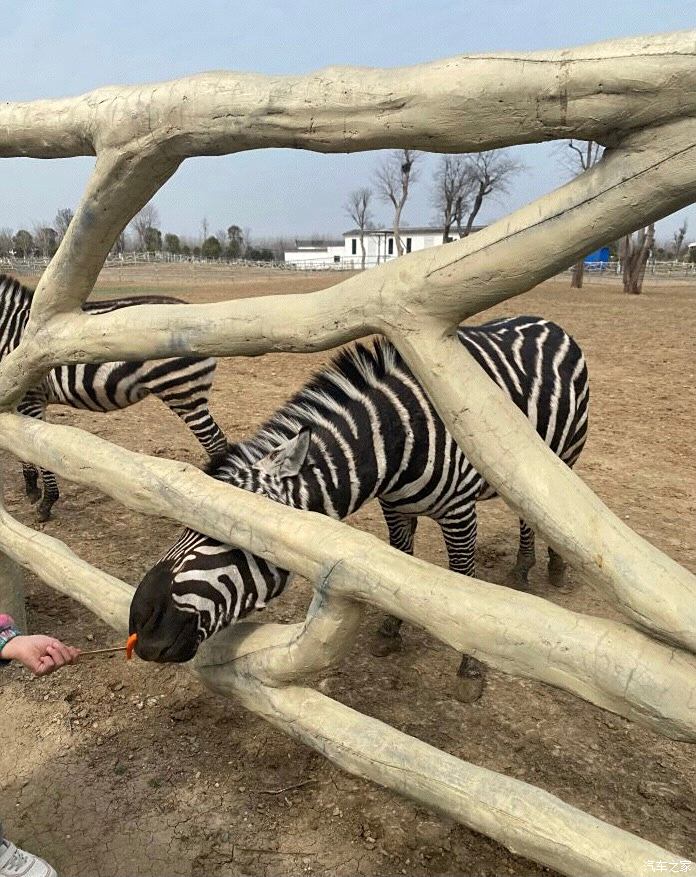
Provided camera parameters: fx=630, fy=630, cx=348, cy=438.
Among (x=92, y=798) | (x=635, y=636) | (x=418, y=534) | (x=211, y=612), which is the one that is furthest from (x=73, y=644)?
(x=635, y=636)

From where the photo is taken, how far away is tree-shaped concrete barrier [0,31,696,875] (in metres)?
1.20

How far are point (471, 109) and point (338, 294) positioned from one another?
0.49 metres

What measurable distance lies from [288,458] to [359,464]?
33cm

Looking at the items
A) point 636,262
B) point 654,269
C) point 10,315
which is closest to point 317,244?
point 654,269

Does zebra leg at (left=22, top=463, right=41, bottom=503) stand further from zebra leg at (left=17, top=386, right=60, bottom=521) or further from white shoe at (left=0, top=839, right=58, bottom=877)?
white shoe at (left=0, top=839, right=58, bottom=877)

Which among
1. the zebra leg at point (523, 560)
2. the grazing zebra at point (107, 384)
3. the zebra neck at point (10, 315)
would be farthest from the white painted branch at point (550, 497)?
the zebra neck at point (10, 315)

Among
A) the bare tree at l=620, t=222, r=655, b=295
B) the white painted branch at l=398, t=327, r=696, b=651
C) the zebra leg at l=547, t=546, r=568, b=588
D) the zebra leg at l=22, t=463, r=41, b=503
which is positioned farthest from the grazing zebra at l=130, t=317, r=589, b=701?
the bare tree at l=620, t=222, r=655, b=295

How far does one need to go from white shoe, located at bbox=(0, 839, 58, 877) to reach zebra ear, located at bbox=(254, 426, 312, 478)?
129 cm

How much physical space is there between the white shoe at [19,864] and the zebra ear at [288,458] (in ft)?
4.23

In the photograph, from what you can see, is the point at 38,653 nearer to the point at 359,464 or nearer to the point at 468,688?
the point at 359,464

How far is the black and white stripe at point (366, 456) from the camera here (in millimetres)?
1849

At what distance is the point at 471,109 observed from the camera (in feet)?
4.18

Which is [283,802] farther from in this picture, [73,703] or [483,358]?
[483,358]

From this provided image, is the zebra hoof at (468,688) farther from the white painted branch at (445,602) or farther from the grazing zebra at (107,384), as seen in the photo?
the grazing zebra at (107,384)
